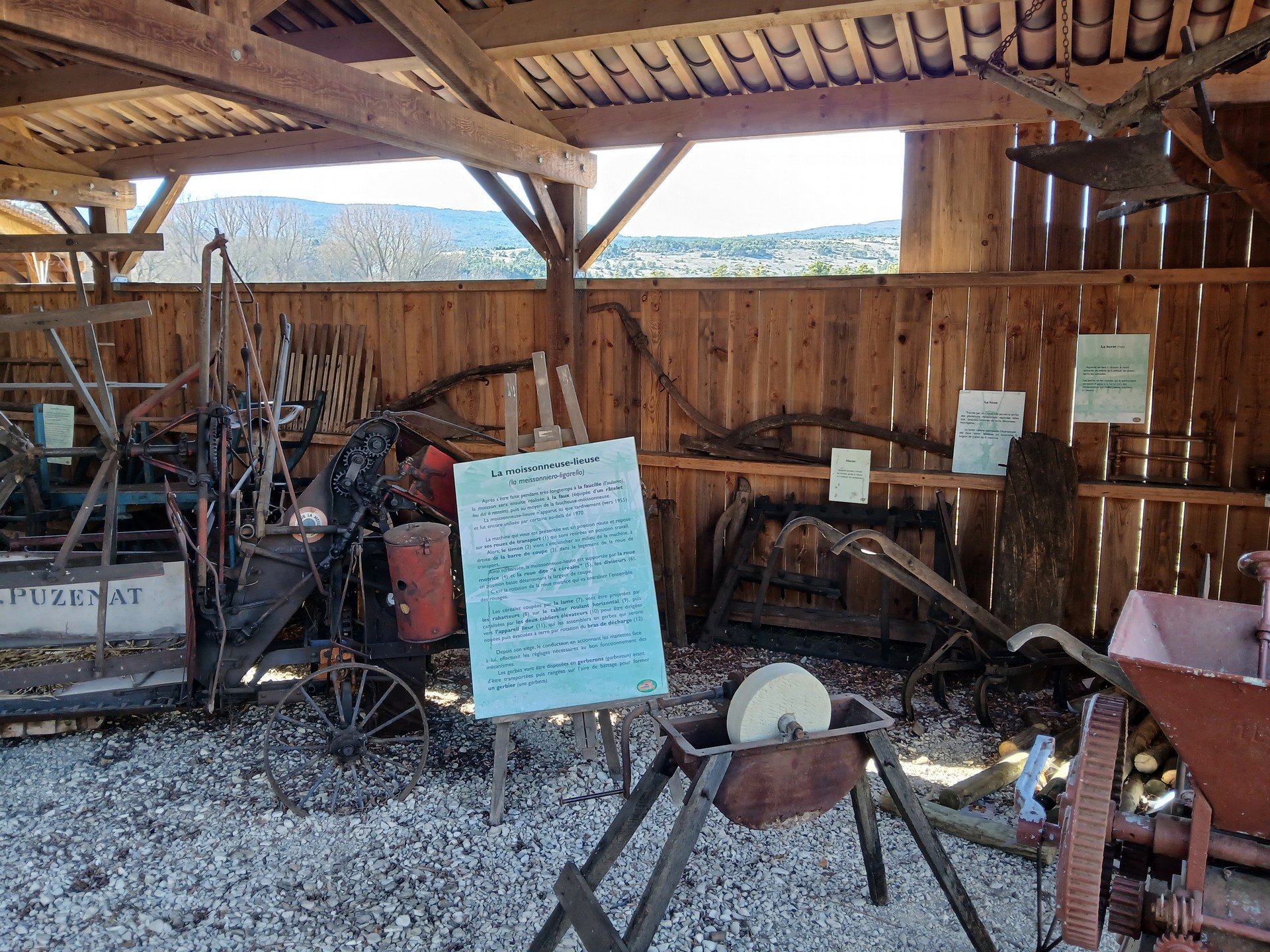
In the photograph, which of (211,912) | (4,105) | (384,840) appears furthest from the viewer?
(4,105)

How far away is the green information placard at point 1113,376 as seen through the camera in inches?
193

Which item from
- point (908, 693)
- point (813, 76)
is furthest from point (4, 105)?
point (908, 693)

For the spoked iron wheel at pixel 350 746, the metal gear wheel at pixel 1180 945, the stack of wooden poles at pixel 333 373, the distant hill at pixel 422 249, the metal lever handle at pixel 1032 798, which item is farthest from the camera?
the distant hill at pixel 422 249

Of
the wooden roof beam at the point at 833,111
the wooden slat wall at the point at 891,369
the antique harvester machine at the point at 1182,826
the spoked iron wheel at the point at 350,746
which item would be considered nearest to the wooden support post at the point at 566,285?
the wooden slat wall at the point at 891,369

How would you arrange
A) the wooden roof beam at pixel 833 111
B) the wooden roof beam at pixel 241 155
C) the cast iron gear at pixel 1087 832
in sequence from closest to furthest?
the cast iron gear at pixel 1087 832
the wooden roof beam at pixel 833 111
the wooden roof beam at pixel 241 155

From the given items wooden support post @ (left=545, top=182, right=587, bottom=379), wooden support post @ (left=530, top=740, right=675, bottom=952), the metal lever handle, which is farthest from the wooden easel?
wooden support post @ (left=545, top=182, right=587, bottom=379)

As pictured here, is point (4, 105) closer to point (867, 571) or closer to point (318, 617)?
point (318, 617)

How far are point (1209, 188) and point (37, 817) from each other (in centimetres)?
Result: 571

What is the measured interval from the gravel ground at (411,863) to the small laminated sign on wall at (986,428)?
1698mm

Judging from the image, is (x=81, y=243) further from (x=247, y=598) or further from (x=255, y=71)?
(x=247, y=598)

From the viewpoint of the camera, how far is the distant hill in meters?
20.4

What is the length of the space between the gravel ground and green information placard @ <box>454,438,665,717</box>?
24.2 inches

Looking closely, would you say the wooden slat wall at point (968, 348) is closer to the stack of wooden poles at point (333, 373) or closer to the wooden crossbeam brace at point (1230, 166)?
the wooden crossbeam brace at point (1230, 166)

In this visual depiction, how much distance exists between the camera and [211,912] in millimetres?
3098
